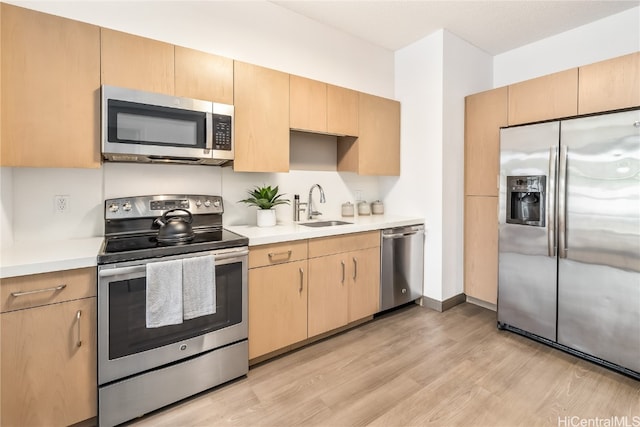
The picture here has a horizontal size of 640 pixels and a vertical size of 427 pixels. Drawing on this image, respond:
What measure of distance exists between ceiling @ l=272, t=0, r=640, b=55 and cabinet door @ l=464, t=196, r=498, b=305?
65.7 inches

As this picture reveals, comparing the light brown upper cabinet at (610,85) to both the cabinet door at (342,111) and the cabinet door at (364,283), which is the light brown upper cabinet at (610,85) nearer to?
the cabinet door at (342,111)

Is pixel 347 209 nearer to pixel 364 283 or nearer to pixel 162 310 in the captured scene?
pixel 364 283

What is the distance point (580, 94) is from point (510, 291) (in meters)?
1.68

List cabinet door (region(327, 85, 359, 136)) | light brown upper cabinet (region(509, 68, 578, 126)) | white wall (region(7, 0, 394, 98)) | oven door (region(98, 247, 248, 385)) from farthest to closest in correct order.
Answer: cabinet door (region(327, 85, 359, 136))
light brown upper cabinet (region(509, 68, 578, 126))
white wall (region(7, 0, 394, 98))
oven door (region(98, 247, 248, 385))

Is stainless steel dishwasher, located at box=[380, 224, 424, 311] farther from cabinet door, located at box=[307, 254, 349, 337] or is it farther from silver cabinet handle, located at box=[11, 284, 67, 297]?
silver cabinet handle, located at box=[11, 284, 67, 297]

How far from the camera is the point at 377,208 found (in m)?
3.56

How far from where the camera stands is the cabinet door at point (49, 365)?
1379mm

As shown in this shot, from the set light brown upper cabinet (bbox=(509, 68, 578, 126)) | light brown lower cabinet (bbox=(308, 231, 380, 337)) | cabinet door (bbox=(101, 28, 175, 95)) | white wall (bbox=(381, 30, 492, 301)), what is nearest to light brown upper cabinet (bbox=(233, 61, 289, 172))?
cabinet door (bbox=(101, 28, 175, 95))

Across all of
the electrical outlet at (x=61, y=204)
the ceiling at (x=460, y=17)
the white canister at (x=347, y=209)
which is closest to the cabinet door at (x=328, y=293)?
the white canister at (x=347, y=209)

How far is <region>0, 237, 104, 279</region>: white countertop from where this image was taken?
53.4 inches

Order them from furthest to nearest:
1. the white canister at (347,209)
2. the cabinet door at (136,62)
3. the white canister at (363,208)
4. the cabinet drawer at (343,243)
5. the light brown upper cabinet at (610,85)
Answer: the white canister at (363,208) → the white canister at (347,209) → the cabinet drawer at (343,243) → the light brown upper cabinet at (610,85) → the cabinet door at (136,62)

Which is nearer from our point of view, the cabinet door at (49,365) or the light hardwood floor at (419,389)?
the cabinet door at (49,365)

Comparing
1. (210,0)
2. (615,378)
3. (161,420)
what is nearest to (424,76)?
(210,0)

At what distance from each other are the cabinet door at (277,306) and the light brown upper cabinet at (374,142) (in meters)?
1.32
